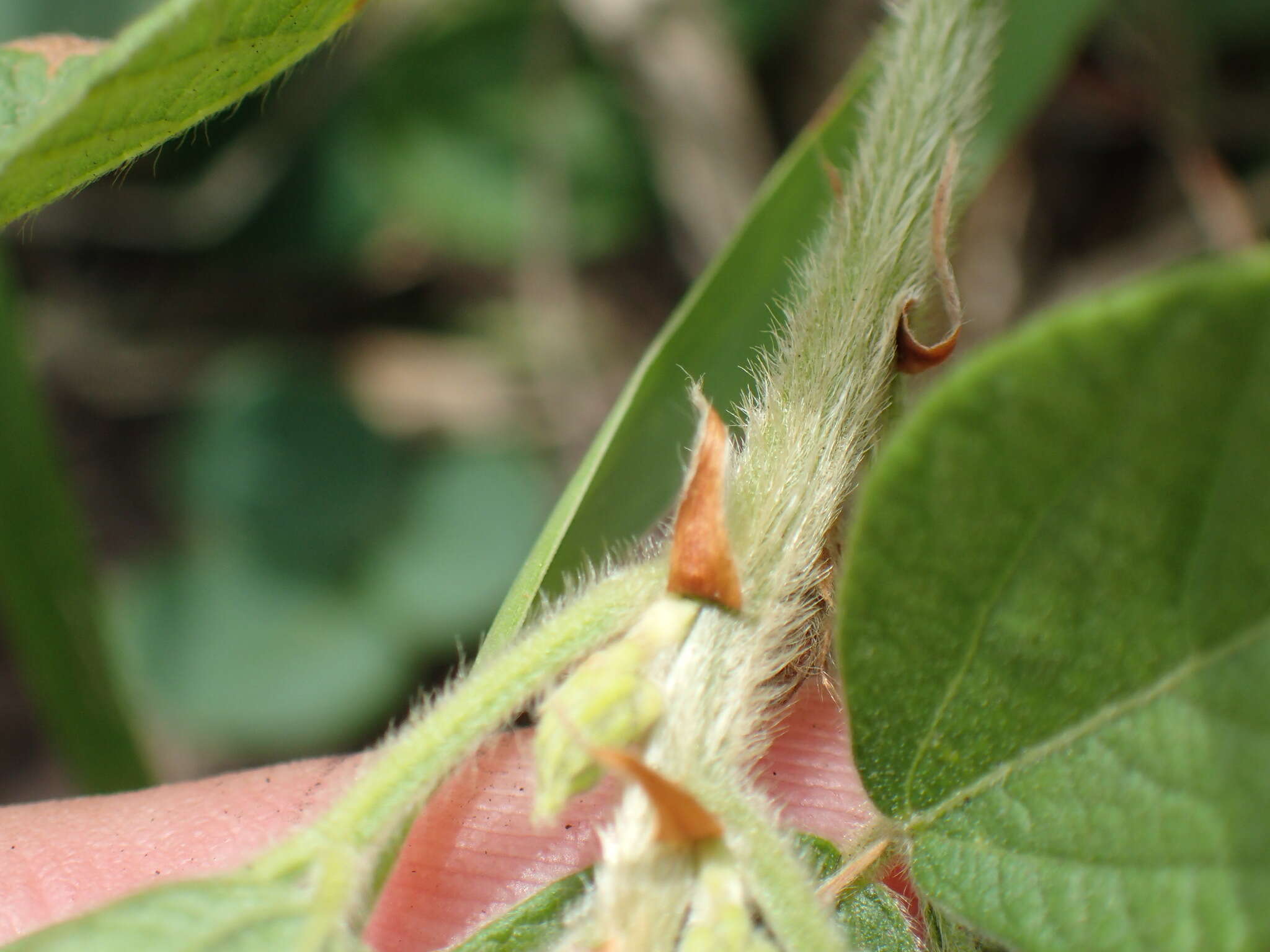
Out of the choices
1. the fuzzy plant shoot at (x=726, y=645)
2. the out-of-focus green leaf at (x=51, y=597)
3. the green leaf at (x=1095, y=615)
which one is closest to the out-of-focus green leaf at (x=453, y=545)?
the out-of-focus green leaf at (x=51, y=597)

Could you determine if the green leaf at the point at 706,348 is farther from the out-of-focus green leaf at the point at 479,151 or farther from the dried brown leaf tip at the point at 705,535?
the out-of-focus green leaf at the point at 479,151

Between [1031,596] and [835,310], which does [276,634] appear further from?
[1031,596]

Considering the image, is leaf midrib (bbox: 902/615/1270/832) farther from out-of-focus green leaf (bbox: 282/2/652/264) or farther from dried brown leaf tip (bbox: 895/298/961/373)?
out-of-focus green leaf (bbox: 282/2/652/264)

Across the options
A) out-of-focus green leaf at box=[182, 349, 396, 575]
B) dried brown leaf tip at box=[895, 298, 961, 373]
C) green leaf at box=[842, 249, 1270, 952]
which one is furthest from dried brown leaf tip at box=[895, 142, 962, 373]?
out-of-focus green leaf at box=[182, 349, 396, 575]

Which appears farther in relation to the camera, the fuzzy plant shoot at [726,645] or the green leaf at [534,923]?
the green leaf at [534,923]

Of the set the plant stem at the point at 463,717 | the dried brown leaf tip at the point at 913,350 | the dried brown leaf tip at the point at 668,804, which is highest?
the dried brown leaf tip at the point at 913,350
